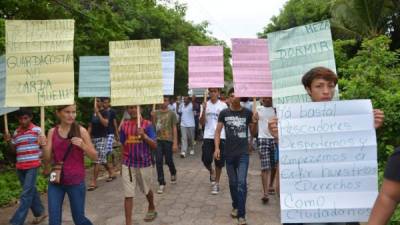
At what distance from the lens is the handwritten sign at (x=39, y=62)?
4.91m

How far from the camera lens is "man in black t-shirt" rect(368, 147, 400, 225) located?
2039 millimetres

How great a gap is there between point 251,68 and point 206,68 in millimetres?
2760

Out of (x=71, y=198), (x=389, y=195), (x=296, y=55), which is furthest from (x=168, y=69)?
(x=389, y=195)

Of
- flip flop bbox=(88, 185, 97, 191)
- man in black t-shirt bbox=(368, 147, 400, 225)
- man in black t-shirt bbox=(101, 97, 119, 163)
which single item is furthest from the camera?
man in black t-shirt bbox=(101, 97, 119, 163)

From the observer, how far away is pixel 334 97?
3424mm

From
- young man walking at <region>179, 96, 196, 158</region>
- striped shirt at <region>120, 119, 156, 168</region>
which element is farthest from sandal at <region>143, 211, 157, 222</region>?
young man walking at <region>179, 96, 196, 158</region>

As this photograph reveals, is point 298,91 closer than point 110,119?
Yes

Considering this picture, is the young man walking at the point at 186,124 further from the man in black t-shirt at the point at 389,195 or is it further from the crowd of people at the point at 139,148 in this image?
the man in black t-shirt at the point at 389,195

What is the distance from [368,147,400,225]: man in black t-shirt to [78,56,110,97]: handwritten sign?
20.6 feet

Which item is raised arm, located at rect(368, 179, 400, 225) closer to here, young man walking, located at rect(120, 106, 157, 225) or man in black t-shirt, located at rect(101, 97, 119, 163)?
young man walking, located at rect(120, 106, 157, 225)

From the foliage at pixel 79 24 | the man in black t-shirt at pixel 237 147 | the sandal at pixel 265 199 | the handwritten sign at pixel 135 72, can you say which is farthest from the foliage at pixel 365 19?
the handwritten sign at pixel 135 72

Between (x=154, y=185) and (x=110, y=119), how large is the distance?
5.46 feet

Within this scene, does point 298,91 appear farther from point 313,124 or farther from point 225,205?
point 225,205

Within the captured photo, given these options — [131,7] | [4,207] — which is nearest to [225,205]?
[4,207]
